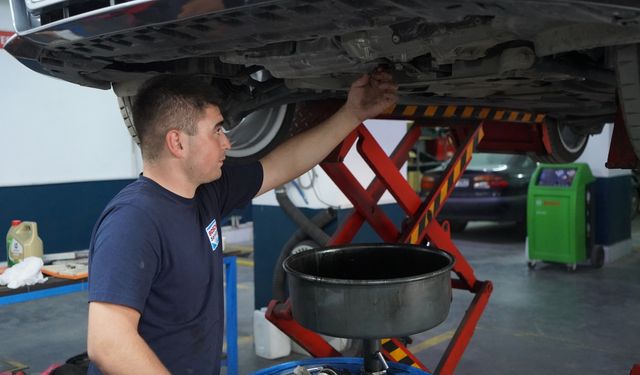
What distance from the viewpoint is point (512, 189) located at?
758 centimetres

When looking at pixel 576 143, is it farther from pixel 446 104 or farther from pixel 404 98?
pixel 404 98

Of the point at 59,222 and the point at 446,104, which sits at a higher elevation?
the point at 446,104

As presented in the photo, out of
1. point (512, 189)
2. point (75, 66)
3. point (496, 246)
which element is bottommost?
point (496, 246)

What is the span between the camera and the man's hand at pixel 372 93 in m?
1.95

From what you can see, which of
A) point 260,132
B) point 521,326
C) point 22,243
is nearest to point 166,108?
point 260,132

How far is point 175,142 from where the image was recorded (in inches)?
62.4

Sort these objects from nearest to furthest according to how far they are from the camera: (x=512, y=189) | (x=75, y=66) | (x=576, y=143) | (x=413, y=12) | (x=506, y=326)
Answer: (x=413, y=12) < (x=75, y=66) < (x=576, y=143) < (x=506, y=326) < (x=512, y=189)

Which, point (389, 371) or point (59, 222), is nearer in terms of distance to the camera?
point (389, 371)

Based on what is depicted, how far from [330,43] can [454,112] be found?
4.43 ft

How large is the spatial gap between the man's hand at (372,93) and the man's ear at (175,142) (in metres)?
0.64

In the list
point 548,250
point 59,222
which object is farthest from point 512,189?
point 59,222

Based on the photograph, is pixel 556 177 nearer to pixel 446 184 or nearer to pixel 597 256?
pixel 597 256

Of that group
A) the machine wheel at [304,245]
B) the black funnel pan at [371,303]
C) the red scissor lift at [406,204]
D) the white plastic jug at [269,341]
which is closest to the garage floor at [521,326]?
the white plastic jug at [269,341]

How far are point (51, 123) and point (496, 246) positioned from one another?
17.4 feet
